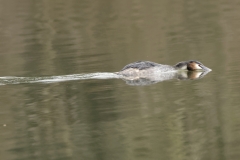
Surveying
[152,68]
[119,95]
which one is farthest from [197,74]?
[119,95]

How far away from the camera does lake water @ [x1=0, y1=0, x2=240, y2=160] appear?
10586 millimetres

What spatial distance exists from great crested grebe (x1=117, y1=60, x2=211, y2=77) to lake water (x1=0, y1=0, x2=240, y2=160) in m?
0.47

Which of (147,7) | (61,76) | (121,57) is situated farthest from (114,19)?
(61,76)

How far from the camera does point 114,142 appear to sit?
1075cm

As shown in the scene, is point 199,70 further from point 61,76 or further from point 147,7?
point 147,7

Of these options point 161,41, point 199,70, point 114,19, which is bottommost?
point 199,70

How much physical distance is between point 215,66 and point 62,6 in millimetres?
19856

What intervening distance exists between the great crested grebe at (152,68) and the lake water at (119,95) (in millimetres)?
469

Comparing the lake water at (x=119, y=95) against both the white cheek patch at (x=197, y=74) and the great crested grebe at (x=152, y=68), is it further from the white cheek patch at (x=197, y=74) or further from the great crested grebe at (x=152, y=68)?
the great crested grebe at (x=152, y=68)

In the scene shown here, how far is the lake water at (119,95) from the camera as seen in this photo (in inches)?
417

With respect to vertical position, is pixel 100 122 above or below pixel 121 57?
below

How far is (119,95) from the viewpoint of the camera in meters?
14.1

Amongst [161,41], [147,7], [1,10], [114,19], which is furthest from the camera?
[1,10]

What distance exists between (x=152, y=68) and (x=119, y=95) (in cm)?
271
